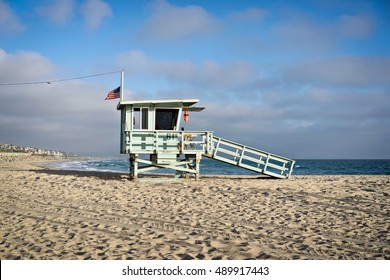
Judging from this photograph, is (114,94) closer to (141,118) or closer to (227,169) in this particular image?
(141,118)

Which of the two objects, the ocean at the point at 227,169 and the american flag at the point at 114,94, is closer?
the american flag at the point at 114,94

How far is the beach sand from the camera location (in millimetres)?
6008

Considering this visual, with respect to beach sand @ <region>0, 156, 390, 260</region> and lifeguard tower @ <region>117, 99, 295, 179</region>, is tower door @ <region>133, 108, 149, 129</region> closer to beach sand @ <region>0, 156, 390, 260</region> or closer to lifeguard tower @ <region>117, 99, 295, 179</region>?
lifeguard tower @ <region>117, 99, 295, 179</region>

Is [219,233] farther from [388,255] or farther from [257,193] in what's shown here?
[257,193]

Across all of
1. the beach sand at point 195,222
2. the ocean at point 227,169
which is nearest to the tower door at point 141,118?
the beach sand at point 195,222

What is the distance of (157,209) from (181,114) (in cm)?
754

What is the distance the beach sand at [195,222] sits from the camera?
6008mm

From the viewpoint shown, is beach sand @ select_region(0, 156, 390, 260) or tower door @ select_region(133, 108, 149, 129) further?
tower door @ select_region(133, 108, 149, 129)

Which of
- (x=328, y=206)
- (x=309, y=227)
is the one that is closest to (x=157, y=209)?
(x=309, y=227)

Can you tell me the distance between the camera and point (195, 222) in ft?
26.6

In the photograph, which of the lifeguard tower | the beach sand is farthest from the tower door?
the beach sand

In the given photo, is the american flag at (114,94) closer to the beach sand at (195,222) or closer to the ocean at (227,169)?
the beach sand at (195,222)

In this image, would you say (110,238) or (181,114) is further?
(181,114)

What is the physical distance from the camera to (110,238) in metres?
6.76
